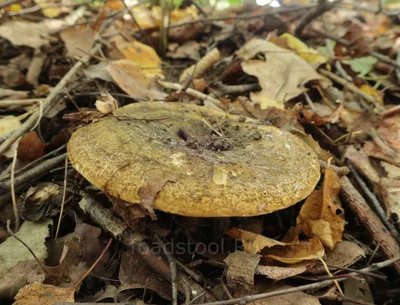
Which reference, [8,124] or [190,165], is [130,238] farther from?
[8,124]

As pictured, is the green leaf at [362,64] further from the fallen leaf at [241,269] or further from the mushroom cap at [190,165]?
the fallen leaf at [241,269]

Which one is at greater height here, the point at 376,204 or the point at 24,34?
the point at 24,34

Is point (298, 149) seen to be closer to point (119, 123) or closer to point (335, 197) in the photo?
point (335, 197)

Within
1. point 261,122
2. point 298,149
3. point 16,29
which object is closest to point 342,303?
point 298,149

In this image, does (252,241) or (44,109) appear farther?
(44,109)

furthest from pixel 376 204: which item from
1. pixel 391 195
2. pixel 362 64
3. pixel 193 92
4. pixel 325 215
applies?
pixel 362 64

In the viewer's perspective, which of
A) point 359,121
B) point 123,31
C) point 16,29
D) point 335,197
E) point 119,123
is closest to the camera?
point 119,123

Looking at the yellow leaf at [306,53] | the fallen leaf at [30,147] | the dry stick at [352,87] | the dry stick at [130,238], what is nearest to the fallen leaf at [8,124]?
the fallen leaf at [30,147]
